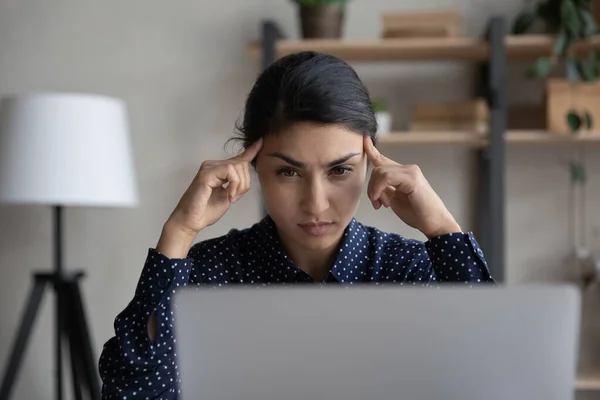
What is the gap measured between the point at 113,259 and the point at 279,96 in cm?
167

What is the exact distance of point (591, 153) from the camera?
2520 mm

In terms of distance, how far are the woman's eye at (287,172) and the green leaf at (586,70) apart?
1.39 metres

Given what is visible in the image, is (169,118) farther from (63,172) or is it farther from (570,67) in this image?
(570,67)

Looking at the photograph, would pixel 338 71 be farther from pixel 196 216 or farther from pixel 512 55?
pixel 512 55

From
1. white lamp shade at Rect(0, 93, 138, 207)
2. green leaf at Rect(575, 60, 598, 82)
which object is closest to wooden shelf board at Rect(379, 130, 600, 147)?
green leaf at Rect(575, 60, 598, 82)

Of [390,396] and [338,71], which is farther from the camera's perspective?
[338,71]

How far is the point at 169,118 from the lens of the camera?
8.84ft

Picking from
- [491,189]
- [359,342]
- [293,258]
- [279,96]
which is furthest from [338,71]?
[491,189]

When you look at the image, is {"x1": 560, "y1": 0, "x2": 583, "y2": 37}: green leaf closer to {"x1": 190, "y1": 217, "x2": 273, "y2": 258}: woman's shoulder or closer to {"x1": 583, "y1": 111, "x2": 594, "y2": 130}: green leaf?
{"x1": 583, "y1": 111, "x2": 594, "y2": 130}: green leaf

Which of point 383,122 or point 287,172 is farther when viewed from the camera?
point 383,122

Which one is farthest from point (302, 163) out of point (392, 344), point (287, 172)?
point (392, 344)

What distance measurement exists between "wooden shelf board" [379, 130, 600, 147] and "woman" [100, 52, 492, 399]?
1.03 m

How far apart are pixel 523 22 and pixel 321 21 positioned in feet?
2.09

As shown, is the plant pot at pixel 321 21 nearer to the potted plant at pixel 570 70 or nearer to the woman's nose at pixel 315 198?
the potted plant at pixel 570 70
